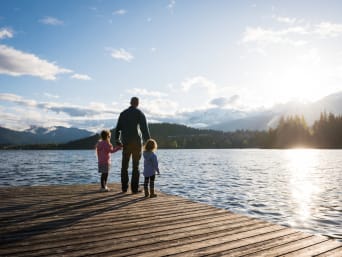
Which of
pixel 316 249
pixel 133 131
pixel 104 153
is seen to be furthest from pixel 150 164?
pixel 316 249

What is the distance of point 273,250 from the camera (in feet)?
22.5

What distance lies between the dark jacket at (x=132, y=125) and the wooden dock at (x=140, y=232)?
3276 millimetres

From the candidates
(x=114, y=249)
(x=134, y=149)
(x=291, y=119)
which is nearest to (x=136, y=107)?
(x=134, y=149)

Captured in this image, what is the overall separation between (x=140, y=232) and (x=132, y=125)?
22.6 ft

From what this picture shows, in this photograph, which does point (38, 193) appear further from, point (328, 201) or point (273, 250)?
point (328, 201)

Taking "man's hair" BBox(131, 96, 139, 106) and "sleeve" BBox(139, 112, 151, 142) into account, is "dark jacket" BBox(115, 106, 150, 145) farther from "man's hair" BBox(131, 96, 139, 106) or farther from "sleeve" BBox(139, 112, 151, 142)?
"man's hair" BBox(131, 96, 139, 106)

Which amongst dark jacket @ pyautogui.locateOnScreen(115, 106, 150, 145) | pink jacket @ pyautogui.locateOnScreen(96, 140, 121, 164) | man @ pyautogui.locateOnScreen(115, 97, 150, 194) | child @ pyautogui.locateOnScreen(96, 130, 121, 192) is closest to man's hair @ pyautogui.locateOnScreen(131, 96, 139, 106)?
man @ pyautogui.locateOnScreen(115, 97, 150, 194)

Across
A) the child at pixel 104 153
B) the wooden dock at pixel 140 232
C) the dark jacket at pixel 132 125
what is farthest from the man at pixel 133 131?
the wooden dock at pixel 140 232

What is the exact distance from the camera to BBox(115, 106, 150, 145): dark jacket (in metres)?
14.2

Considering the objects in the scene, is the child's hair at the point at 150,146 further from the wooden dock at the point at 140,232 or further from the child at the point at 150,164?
the wooden dock at the point at 140,232

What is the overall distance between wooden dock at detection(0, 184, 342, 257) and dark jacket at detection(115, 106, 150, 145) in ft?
10.7

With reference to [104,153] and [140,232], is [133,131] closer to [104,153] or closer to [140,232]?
[104,153]

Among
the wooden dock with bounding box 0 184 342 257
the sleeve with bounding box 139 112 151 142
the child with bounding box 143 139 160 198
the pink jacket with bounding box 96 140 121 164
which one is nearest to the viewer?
Answer: the wooden dock with bounding box 0 184 342 257

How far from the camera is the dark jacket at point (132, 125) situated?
46.4 feet
